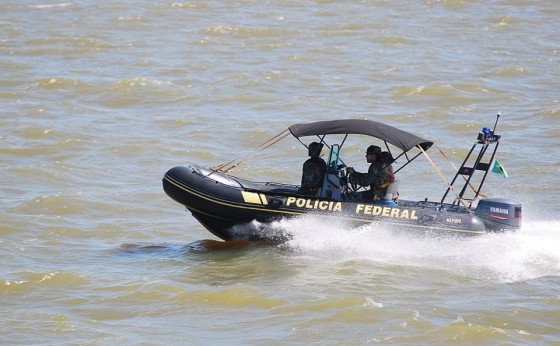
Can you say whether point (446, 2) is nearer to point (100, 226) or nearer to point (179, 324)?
point (100, 226)

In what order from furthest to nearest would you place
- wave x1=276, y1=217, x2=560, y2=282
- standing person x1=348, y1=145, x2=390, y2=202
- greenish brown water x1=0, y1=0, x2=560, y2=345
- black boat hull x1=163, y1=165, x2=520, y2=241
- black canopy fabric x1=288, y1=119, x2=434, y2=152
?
standing person x1=348, y1=145, x2=390, y2=202 → black boat hull x1=163, y1=165, x2=520, y2=241 → black canopy fabric x1=288, y1=119, x2=434, y2=152 → wave x1=276, y1=217, x2=560, y2=282 → greenish brown water x1=0, y1=0, x2=560, y2=345

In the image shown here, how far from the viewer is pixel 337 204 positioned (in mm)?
14055

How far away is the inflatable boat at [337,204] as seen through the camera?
1395cm

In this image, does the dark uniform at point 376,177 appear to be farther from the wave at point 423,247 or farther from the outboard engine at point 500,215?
the outboard engine at point 500,215

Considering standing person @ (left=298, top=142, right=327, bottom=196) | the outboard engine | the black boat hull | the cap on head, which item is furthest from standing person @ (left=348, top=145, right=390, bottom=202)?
the outboard engine

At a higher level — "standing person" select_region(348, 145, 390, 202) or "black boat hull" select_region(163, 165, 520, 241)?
"standing person" select_region(348, 145, 390, 202)

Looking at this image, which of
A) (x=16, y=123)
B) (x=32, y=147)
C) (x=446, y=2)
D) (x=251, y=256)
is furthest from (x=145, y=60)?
(x=251, y=256)

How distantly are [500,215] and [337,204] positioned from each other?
6.89ft

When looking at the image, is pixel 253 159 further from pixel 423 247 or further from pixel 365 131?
pixel 423 247

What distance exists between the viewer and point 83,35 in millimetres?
31609

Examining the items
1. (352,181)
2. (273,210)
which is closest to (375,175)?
(352,181)

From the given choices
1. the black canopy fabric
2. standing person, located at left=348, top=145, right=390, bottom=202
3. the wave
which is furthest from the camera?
standing person, located at left=348, top=145, right=390, bottom=202

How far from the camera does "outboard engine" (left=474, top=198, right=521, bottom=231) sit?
46.0 ft

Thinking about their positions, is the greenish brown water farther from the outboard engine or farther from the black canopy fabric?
the black canopy fabric
